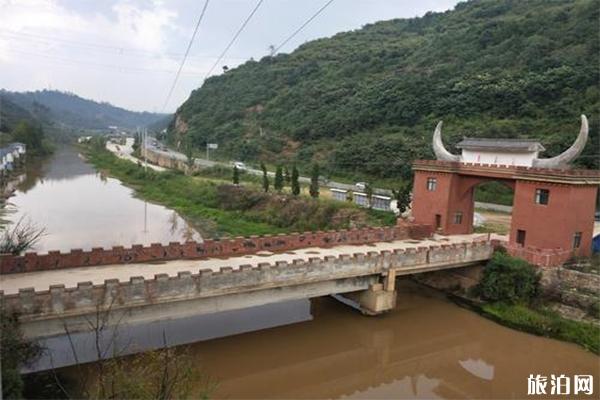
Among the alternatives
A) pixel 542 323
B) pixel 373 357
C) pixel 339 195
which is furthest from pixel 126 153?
pixel 542 323

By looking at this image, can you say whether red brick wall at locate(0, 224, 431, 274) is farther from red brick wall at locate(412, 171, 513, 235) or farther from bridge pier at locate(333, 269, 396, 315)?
bridge pier at locate(333, 269, 396, 315)

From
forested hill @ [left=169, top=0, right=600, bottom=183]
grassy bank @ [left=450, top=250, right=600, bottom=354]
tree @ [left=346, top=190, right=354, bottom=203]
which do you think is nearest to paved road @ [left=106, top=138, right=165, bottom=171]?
forested hill @ [left=169, top=0, right=600, bottom=183]

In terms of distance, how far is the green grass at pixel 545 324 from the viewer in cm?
1530

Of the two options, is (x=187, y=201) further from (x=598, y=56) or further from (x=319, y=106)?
(x=598, y=56)

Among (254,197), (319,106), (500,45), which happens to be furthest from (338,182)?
(500,45)

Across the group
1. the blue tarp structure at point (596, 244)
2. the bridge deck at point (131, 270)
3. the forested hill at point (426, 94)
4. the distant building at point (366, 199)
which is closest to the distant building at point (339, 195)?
the distant building at point (366, 199)

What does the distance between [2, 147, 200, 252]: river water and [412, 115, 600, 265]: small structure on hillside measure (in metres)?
15.6

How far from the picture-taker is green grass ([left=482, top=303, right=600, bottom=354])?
15.3 m

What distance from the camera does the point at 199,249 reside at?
54.5 feet

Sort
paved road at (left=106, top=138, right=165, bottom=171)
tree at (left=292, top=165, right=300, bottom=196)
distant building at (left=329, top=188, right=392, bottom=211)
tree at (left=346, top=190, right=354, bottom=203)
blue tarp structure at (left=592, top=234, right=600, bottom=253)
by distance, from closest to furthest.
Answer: blue tarp structure at (left=592, top=234, right=600, bottom=253) → distant building at (left=329, top=188, right=392, bottom=211) → tree at (left=346, top=190, right=354, bottom=203) → tree at (left=292, top=165, right=300, bottom=196) → paved road at (left=106, top=138, right=165, bottom=171)

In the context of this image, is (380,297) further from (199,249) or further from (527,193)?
(527,193)

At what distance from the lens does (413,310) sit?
18.2 meters

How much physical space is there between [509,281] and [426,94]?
36358 mm

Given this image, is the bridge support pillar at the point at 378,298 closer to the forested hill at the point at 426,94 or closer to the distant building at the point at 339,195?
the distant building at the point at 339,195
